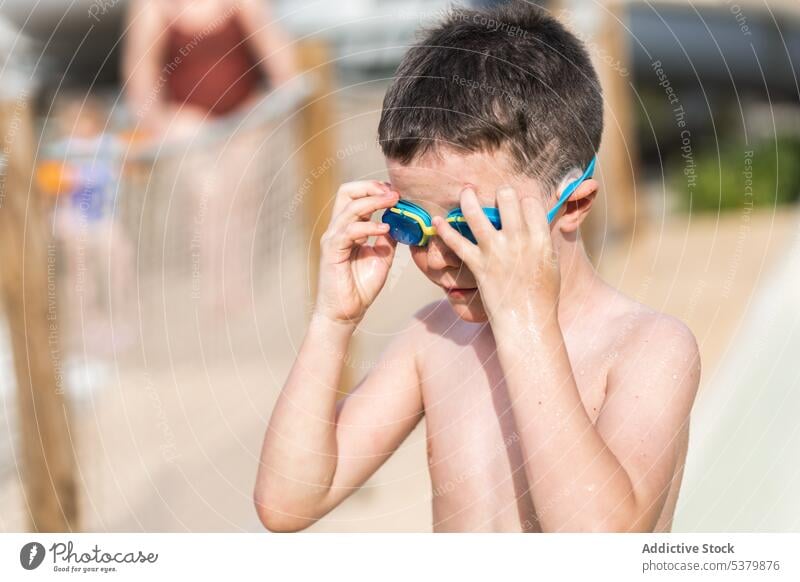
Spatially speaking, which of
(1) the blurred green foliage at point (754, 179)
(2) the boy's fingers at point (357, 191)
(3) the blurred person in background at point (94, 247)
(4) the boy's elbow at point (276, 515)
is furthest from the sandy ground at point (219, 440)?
(1) the blurred green foliage at point (754, 179)

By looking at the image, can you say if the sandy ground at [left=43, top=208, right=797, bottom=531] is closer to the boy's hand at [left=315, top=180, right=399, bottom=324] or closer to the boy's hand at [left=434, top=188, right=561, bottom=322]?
the boy's hand at [left=315, top=180, right=399, bottom=324]

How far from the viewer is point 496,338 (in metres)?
1.42

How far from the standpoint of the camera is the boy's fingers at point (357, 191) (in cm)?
156

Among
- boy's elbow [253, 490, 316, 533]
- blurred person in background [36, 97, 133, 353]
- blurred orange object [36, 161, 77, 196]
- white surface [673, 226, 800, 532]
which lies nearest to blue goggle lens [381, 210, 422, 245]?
boy's elbow [253, 490, 316, 533]

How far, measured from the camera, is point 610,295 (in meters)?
1.62

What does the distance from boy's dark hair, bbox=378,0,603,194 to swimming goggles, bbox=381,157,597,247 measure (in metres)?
0.03

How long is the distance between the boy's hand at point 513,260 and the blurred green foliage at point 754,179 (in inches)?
249

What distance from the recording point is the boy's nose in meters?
1.50

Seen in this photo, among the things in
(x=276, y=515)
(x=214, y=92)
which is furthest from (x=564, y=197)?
(x=214, y=92)

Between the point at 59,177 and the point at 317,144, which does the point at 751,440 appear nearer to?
the point at 317,144

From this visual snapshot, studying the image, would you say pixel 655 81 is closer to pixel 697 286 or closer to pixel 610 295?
pixel 697 286

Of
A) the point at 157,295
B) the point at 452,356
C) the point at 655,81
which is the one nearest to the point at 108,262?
the point at 157,295

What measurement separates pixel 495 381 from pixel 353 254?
0.96 feet

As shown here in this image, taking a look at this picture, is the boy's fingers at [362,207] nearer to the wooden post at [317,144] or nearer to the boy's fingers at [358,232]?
the boy's fingers at [358,232]
